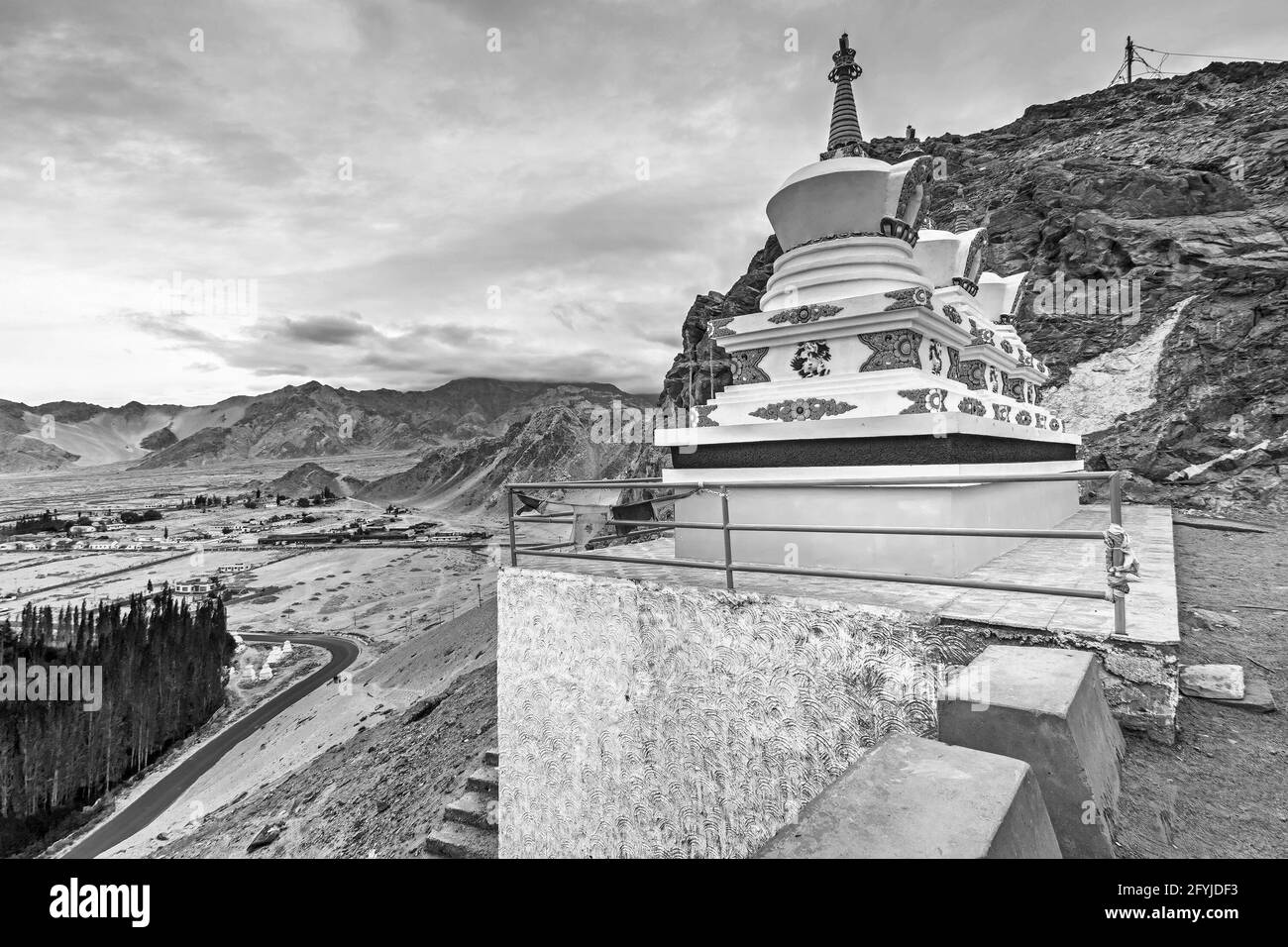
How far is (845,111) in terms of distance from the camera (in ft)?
25.6

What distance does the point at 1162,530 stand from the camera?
8445mm

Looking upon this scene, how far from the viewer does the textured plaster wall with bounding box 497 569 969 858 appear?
11.8 ft

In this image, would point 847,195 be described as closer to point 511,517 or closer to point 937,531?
point 937,531

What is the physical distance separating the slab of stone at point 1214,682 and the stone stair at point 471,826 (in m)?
6.45

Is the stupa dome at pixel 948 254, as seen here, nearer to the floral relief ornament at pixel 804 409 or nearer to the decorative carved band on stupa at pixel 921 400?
the decorative carved band on stupa at pixel 921 400

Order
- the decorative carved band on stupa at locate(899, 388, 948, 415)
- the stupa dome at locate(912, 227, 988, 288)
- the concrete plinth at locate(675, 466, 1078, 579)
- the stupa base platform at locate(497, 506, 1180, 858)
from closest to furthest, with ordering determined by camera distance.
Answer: the stupa base platform at locate(497, 506, 1180, 858) < the concrete plinth at locate(675, 466, 1078, 579) < the decorative carved band on stupa at locate(899, 388, 948, 415) < the stupa dome at locate(912, 227, 988, 288)

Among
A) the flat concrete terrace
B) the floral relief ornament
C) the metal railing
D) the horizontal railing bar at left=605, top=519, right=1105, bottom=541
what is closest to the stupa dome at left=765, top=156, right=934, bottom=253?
the floral relief ornament

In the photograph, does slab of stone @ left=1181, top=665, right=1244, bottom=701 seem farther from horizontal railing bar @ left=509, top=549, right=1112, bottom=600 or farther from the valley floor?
horizontal railing bar @ left=509, top=549, right=1112, bottom=600

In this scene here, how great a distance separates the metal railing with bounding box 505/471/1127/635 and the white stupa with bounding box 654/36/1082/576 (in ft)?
0.93

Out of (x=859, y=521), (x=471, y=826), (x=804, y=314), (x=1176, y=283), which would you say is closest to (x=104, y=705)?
(x=471, y=826)

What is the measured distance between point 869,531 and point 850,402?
2.47 m
